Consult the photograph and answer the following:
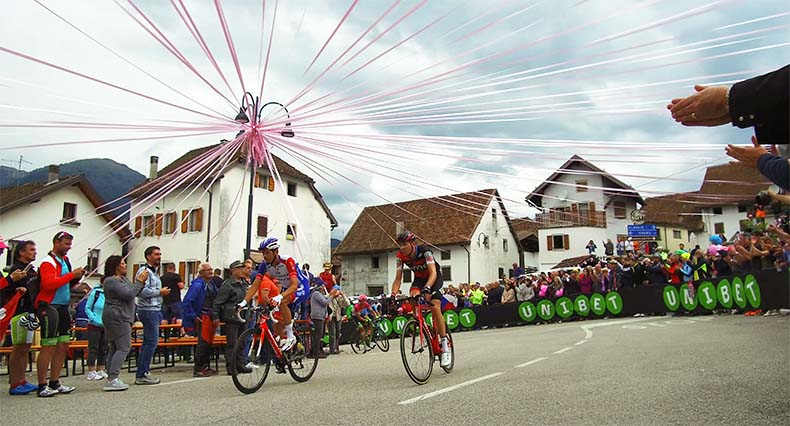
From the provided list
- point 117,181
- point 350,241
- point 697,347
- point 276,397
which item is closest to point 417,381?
point 276,397

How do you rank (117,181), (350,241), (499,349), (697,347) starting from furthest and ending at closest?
(117,181) → (350,241) → (499,349) → (697,347)

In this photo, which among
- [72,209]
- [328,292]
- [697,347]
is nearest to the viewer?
[697,347]

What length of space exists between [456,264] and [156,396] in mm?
40006

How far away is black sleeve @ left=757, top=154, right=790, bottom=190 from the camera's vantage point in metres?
2.84

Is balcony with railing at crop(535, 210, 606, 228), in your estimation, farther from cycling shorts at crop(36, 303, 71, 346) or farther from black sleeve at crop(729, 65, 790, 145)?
cycling shorts at crop(36, 303, 71, 346)

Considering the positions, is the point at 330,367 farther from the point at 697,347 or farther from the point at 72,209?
the point at 72,209

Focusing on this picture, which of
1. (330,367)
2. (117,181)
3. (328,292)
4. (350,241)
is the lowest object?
(330,367)

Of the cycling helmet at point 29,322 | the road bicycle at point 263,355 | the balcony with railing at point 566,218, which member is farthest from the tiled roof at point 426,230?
the cycling helmet at point 29,322

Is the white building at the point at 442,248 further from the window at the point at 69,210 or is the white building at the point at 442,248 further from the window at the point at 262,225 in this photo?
the window at the point at 69,210

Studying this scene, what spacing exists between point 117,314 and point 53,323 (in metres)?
0.99

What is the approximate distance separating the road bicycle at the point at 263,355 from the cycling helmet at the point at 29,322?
2345 millimetres

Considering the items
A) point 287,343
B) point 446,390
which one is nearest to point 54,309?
point 287,343

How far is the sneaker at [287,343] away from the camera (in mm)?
7518

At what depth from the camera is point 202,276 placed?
10.4m
